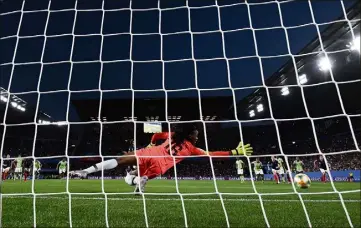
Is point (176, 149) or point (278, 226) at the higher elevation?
point (176, 149)

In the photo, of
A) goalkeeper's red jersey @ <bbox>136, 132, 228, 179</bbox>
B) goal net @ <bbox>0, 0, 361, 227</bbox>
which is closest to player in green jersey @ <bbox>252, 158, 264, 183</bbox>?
goal net @ <bbox>0, 0, 361, 227</bbox>

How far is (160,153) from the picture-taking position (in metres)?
5.09

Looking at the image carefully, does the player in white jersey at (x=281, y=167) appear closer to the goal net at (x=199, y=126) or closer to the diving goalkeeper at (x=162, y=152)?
the goal net at (x=199, y=126)

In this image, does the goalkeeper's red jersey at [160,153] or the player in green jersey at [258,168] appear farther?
the player in green jersey at [258,168]

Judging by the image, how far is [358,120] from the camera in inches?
626

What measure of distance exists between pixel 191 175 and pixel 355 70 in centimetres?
1027

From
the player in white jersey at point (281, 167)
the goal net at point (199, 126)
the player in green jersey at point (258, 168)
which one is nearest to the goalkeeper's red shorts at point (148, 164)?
the goal net at point (199, 126)

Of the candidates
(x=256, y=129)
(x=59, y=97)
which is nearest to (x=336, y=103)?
(x=256, y=129)

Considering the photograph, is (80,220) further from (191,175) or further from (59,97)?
(59,97)

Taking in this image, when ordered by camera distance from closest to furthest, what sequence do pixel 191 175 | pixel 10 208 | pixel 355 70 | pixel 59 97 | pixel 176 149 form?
pixel 10 208
pixel 176 149
pixel 355 70
pixel 191 175
pixel 59 97

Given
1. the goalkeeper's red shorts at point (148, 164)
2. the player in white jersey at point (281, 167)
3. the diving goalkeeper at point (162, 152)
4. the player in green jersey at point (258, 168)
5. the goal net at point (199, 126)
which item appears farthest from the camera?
the player in green jersey at point (258, 168)

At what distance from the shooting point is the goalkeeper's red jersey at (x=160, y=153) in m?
4.92

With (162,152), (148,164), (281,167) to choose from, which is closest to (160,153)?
(162,152)

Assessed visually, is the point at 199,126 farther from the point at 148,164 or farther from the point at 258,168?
the point at 148,164
